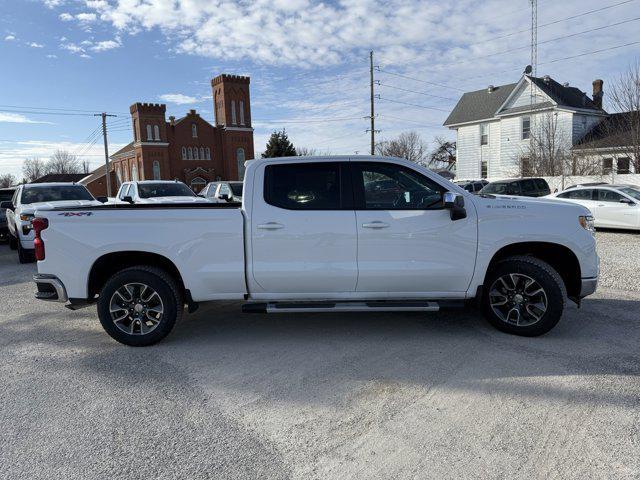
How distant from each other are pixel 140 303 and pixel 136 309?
8 centimetres

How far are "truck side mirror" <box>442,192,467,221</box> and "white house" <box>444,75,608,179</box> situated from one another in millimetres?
30904

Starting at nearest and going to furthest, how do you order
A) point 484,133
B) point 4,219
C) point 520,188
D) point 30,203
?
point 30,203, point 4,219, point 520,188, point 484,133

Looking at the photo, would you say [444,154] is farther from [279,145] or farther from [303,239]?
[303,239]

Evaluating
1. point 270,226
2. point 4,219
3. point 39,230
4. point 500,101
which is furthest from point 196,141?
point 270,226

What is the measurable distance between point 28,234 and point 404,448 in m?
10.1

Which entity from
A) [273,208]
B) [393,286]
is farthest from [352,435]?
[273,208]

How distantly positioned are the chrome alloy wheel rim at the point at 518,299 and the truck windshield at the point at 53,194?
10.5m

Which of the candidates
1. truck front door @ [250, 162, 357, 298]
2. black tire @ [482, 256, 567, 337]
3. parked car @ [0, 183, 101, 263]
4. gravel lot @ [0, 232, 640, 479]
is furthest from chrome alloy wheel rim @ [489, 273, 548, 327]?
parked car @ [0, 183, 101, 263]

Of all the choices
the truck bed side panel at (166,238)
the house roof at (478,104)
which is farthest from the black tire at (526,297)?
the house roof at (478,104)

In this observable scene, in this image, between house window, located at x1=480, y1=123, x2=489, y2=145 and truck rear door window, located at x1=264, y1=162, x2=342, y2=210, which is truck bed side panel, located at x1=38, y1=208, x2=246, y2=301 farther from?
house window, located at x1=480, y1=123, x2=489, y2=145

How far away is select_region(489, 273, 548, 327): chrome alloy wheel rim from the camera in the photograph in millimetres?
4848

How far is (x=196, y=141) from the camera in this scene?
6162 centimetres

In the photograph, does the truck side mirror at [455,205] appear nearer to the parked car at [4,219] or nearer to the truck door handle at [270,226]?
the truck door handle at [270,226]

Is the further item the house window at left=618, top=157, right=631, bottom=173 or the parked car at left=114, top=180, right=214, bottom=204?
the house window at left=618, top=157, right=631, bottom=173
